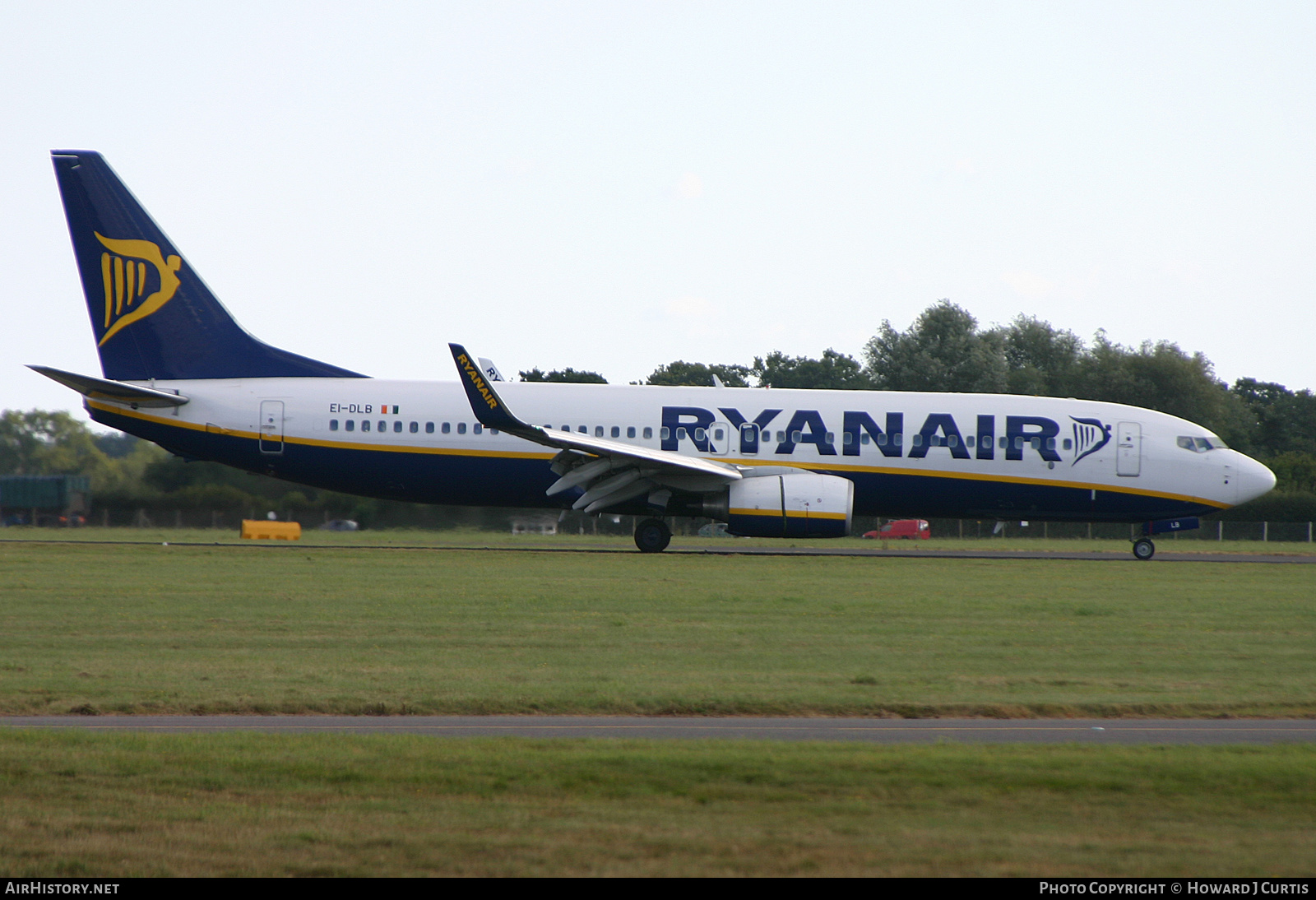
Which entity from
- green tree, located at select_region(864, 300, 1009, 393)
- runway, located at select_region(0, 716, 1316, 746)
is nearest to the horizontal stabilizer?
runway, located at select_region(0, 716, 1316, 746)

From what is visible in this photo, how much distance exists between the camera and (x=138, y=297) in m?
29.2

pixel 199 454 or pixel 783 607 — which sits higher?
pixel 199 454

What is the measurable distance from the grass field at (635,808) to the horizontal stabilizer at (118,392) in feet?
67.9

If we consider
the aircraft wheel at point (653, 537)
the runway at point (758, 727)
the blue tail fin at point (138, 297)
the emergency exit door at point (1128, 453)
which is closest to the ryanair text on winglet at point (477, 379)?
the aircraft wheel at point (653, 537)

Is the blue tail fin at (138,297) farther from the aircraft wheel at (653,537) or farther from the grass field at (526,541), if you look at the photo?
the aircraft wheel at (653,537)

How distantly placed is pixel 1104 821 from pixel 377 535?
30037 millimetres

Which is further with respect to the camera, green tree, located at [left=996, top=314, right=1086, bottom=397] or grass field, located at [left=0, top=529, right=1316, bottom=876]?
green tree, located at [left=996, top=314, right=1086, bottom=397]

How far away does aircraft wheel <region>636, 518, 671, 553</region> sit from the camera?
94.0 feet

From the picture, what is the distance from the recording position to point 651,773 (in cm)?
776

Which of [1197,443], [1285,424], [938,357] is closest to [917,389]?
[938,357]

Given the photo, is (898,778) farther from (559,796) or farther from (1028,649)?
(1028,649)

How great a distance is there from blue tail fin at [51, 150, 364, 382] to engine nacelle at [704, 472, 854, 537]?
12.3m

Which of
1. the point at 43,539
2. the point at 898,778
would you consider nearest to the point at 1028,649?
the point at 898,778

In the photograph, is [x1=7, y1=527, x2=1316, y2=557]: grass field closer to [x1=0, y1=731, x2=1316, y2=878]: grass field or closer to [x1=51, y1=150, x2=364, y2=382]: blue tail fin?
[x1=51, y1=150, x2=364, y2=382]: blue tail fin
